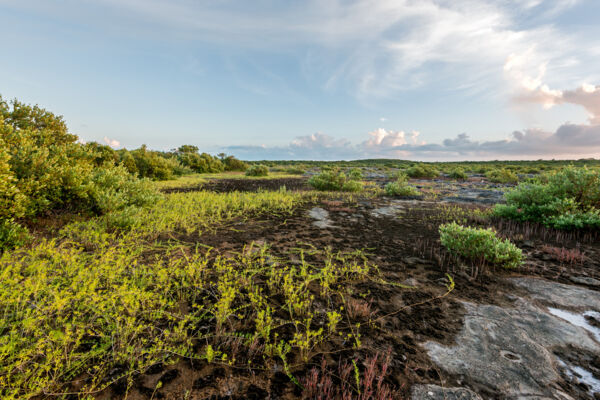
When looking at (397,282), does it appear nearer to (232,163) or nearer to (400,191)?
(400,191)

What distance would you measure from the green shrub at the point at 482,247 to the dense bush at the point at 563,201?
3547 millimetres

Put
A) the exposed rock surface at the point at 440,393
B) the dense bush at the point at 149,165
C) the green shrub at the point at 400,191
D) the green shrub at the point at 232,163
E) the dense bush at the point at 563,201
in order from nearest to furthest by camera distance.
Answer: the exposed rock surface at the point at 440,393
the dense bush at the point at 563,201
the green shrub at the point at 400,191
the dense bush at the point at 149,165
the green shrub at the point at 232,163

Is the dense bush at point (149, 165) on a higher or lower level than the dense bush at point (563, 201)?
higher

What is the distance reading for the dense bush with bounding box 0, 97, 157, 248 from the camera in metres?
4.60

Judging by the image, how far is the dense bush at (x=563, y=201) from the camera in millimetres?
7008

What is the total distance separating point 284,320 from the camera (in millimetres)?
3105

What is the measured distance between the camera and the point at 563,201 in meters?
7.61

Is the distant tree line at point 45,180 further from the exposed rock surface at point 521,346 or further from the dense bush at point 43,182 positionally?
the exposed rock surface at point 521,346

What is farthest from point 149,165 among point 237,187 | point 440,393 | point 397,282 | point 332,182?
point 440,393

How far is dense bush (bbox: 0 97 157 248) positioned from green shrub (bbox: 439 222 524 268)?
8432mm

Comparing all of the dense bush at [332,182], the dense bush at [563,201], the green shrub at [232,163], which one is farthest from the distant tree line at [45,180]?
the green shrub at [232,163]

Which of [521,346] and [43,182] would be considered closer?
[521,346]

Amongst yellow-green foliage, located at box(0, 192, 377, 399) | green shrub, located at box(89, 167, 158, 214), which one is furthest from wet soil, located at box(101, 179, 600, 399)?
green shrub, located at box(89, 167, 158, 214)

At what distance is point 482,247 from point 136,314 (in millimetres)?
6245
